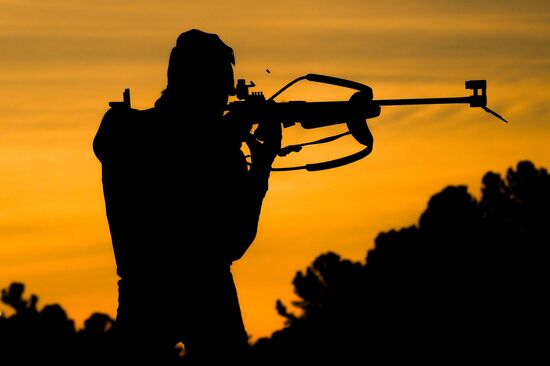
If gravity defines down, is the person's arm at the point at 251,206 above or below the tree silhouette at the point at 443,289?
below

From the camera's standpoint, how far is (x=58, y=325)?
94.2m

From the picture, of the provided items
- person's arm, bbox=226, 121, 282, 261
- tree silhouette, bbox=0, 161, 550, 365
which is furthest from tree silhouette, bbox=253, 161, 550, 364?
person's arm, bbox=226, 121, 282, 261

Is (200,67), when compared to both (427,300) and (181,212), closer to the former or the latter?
(181,212)

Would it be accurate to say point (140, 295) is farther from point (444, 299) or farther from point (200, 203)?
point (444, 299)

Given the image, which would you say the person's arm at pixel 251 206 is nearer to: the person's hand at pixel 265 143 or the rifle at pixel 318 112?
the person's hand at pixel 265 143

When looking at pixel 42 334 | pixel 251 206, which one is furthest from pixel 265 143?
pixel 42 334

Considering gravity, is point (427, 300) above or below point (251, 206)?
above

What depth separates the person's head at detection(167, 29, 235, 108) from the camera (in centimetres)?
1127

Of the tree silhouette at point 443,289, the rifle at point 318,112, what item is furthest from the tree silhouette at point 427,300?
the rifle at point 318,112

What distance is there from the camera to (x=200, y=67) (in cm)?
1130

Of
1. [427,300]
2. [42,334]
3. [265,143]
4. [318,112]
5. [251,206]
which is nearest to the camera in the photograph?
[251,206]

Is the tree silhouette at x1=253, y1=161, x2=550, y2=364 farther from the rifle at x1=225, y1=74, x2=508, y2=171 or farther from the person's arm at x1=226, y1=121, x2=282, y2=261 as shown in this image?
the person's arm at x1=226, y1=121, x2=282, y2=261

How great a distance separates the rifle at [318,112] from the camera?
12.3 metres

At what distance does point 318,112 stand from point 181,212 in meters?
2.16
